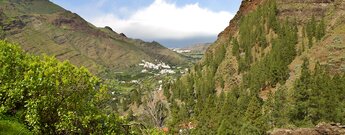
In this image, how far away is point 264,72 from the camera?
552 ft

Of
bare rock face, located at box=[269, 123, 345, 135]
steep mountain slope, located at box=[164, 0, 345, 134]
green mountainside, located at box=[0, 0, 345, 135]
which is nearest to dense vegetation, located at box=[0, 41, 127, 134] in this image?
green mountainside, located at box=[0, 0, 345, 135]

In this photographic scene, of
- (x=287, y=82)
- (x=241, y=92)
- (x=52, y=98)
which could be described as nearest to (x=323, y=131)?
(x=52, y=98)

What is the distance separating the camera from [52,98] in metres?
27.5

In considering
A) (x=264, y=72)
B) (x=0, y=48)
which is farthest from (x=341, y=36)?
(x=0, y=48)

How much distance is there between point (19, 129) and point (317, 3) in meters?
189

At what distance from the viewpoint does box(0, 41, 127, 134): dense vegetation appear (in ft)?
89.0

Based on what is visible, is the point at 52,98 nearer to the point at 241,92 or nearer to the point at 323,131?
the point at 323,131

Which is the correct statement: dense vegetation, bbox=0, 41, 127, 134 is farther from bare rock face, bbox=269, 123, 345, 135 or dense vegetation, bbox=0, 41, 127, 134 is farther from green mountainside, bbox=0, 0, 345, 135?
bare rock face, bbox=269, 123, 345, 135

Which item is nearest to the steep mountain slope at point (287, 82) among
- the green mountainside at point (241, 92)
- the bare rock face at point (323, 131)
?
the green mountainside at point (241, 92)

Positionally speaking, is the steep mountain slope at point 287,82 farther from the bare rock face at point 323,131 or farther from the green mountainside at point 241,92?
the bare rock face at point 323,131

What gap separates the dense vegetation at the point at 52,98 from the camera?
89.0 ft

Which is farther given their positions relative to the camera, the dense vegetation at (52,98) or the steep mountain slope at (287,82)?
the steep mountain slope at (287,82)

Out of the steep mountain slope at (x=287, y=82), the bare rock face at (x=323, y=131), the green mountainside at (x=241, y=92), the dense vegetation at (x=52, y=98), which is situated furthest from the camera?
the steep mountain slope at (x=287, y=82)

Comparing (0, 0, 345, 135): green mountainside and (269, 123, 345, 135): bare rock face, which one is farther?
(269, 123, 345, 135): bare rock face
